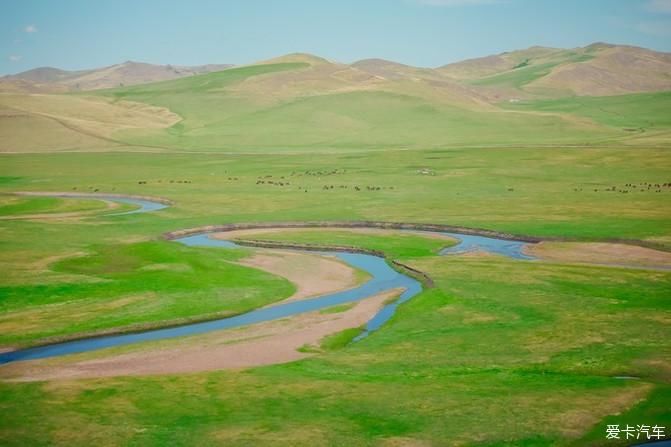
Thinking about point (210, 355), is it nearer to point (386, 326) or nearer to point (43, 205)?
point (386, 326)

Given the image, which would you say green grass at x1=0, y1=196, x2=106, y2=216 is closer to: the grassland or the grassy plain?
the grassland

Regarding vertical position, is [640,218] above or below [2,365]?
above

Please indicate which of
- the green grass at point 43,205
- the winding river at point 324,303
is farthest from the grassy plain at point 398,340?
the green grass at point 43,205

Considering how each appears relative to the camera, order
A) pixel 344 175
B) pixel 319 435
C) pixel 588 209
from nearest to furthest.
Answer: pixel 319 435, pixel 588 209, pixel 344 175

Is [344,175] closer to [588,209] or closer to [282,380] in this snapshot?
[588,209]

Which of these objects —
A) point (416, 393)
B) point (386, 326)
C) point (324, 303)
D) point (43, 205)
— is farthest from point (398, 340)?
point (43, 205)

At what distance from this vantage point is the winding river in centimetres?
3566

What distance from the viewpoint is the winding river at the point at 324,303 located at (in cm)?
3566

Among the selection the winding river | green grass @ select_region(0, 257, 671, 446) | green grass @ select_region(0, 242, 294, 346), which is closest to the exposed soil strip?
green grass @ select_region(0, 257, 671, 446)

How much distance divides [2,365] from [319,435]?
15609mm

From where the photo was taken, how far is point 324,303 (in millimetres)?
43656

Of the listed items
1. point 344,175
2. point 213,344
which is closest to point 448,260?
point 213,344

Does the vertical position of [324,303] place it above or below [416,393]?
above

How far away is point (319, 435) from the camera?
2428 cm
